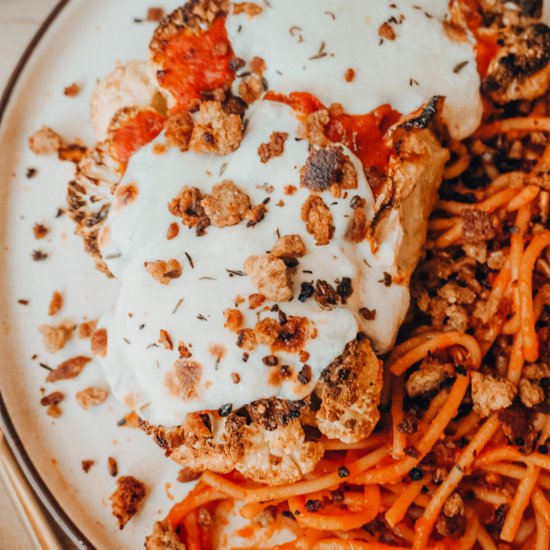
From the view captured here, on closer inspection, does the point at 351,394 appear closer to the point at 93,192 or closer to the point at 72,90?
the point at 93,192

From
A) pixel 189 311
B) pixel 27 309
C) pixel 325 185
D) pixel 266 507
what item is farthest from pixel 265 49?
pixel 266 507

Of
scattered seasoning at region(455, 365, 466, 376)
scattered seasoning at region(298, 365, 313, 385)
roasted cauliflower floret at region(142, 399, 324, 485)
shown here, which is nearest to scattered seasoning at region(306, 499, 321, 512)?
roasted cauliflower floret at region(142, 399, 324, 485)

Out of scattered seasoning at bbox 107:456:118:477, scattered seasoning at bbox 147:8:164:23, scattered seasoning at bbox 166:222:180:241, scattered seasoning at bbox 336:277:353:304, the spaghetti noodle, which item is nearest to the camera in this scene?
scattered seasoning at bbox 336:277:353:304

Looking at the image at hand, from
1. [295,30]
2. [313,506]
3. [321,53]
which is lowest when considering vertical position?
[313,506]

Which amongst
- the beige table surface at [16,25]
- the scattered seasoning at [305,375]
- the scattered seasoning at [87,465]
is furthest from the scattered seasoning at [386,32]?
the scattered seasoning at [87,465]

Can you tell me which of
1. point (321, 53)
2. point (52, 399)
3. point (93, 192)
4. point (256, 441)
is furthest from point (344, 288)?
point (52, 399)

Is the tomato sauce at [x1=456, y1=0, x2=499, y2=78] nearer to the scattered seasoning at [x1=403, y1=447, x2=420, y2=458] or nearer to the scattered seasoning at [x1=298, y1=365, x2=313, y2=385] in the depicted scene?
the scattered seasoning at [x1=298, y1=365, x2=313, y2=385]

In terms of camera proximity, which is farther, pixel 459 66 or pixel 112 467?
pixel 112 467
